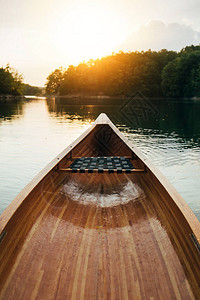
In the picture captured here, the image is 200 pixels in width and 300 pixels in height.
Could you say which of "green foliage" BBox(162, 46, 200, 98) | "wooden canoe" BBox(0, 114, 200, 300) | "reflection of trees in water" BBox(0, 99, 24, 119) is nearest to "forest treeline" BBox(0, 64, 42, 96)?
"reflection of trees in water" BBox(0, 99, 24, 119)

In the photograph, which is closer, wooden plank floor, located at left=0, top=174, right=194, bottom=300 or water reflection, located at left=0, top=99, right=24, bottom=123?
wooden plank floor, located at left=0, top=174, right=194, bottom=300

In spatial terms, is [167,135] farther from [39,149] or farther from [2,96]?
[2,96]

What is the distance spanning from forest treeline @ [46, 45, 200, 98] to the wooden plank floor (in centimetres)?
4977

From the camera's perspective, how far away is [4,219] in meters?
1.82

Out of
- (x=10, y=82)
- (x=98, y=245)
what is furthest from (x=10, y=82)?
(x=98, y=245)

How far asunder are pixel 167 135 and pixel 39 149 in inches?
254

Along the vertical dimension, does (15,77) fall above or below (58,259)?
above

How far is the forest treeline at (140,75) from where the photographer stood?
168ft

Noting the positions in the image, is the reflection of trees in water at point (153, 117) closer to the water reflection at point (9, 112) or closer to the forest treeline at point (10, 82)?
the water reflection at point (9, 112)

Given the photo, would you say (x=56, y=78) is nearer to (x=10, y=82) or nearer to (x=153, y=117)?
(x=10, y=82)

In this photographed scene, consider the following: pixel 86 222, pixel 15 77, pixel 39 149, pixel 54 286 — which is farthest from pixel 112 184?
pixel 15 77

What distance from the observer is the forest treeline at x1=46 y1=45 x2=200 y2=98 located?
2021 inches

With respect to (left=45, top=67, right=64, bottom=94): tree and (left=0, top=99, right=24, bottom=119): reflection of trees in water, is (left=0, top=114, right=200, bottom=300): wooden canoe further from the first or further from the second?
(left=45, top=67, right=64, bottom=94): tree

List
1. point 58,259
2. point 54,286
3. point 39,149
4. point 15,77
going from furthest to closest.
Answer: point 15,77, point 39,149, point 58,259, point 54,286
